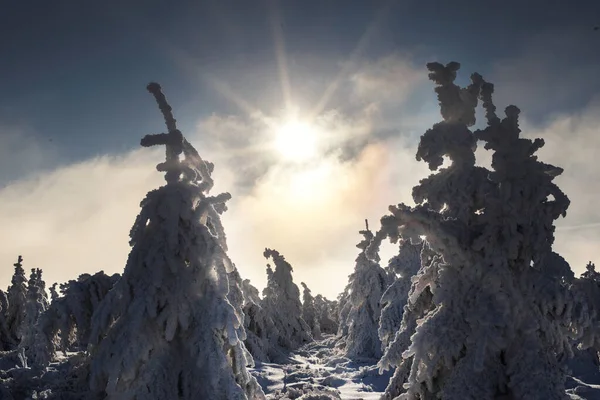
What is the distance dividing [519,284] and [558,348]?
1.62 m

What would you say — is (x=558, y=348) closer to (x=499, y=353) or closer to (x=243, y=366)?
(x=499, y=353)

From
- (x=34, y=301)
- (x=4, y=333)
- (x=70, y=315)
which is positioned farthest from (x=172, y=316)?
(x=4, y=333)

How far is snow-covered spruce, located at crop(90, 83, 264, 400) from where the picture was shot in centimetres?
783

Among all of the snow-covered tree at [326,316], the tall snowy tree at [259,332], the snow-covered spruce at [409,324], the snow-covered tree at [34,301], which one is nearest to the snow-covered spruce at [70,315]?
the snow-covered spruce at [409,324]

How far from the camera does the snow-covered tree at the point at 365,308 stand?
30156 millimetres

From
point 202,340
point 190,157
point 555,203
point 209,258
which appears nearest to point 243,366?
point 202,340

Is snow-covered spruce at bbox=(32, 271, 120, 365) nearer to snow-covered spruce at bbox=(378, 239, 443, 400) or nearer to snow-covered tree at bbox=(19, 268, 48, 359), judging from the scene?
snow-covered spruce at bbox=(378, 239, 443, 400)

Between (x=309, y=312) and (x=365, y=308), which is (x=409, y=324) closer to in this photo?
(x=365, y=308)

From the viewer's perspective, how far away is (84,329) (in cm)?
995

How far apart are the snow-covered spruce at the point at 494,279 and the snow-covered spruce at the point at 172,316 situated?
364 centimetres

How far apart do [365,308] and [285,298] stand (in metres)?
16.5

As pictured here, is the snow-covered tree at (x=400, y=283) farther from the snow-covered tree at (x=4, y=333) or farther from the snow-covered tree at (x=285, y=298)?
the snow-covered tree at (x=4, y=333)

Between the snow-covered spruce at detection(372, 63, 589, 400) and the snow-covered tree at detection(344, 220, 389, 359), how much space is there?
73.0 ft

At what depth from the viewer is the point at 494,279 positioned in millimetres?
7277
